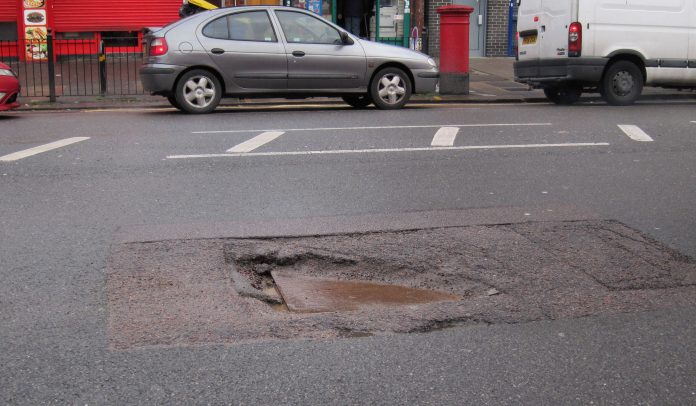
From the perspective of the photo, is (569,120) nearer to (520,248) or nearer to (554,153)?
(554,153)

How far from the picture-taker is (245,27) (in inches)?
554

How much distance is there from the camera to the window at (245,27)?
13961mm

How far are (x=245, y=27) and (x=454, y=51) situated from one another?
447 cm

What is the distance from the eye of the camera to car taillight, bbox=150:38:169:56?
13539 mm

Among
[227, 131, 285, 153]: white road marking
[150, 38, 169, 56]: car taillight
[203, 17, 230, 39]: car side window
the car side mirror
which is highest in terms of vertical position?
[203, 17, 230, 39]: car side window

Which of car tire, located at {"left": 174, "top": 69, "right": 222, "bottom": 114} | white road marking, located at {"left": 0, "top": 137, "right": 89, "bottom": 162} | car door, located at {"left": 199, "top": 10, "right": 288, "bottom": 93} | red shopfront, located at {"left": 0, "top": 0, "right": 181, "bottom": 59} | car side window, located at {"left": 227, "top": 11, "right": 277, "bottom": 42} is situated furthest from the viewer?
red shopfront, located at {"left": 0, "top": 0, "right": 181, "bottom": 59}

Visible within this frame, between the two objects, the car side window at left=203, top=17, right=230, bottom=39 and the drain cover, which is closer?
the drain cover

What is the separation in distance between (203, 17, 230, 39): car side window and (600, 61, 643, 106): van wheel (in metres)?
6.26

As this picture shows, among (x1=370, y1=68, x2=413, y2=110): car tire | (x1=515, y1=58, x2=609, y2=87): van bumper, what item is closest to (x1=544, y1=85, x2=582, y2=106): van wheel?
(x1=515, y1=58, x2=609, y2=87): van bumper

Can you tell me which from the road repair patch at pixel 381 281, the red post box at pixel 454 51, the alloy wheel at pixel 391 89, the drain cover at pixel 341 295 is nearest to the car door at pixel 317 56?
the alloy wheel at pixel 391 89

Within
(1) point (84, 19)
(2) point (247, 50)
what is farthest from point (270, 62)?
(1) point (84, 19)

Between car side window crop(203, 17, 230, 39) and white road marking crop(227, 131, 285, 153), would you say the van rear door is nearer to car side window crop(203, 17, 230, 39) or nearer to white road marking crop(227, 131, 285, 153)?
car side window crop(203, 17, 230, 39)

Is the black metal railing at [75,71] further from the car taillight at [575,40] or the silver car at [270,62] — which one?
the car taillight at [575,40]

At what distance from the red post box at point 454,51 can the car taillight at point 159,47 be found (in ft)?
17.9
